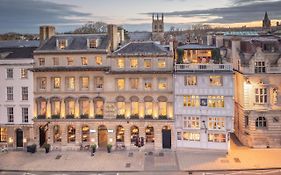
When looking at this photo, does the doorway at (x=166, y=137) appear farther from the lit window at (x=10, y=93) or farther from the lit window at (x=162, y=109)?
the lit window at (x=10, y=93)

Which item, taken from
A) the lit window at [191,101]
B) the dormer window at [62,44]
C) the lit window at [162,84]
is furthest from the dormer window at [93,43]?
the lit window at [191,101]

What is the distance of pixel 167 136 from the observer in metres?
61.4

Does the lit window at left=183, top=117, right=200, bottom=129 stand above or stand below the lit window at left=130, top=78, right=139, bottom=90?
below

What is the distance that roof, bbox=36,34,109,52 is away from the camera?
208 ft

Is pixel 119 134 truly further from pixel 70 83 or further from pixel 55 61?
pixel 55 61

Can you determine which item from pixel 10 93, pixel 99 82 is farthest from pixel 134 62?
pixel 10 93

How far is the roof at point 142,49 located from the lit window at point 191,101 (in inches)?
283

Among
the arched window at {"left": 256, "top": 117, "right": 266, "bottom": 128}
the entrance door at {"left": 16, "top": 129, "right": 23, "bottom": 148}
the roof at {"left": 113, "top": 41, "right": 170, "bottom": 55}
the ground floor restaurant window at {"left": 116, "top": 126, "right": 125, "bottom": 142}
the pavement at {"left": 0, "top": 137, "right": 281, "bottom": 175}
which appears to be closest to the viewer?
the pavement at {"left": 0, "top": 137, "right": 281, "bottom": 175}

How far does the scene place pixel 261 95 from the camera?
60531mm

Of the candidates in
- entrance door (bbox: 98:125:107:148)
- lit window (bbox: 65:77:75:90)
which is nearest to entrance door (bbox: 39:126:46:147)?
lit window (bbox: 65:77:75:90)

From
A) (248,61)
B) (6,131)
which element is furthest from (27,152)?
(248,61)

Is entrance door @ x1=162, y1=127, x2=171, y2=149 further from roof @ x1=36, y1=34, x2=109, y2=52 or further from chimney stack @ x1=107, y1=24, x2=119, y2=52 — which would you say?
roof @ x1=36, y1=34, x2=109, y2=52

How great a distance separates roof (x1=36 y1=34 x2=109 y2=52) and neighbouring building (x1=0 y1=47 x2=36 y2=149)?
328 cm

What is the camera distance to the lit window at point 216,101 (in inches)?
2344
